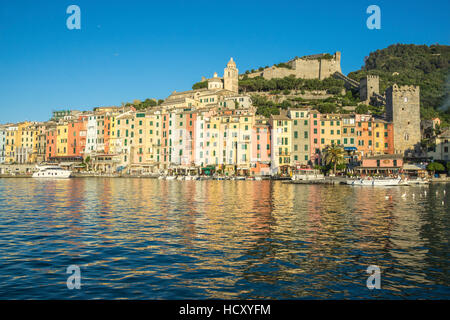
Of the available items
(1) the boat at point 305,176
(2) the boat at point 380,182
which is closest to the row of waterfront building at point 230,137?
(1) the boat at point 305,176

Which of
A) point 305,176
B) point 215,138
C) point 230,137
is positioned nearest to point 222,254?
point 305,176

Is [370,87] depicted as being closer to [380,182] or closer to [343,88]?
[343,88]

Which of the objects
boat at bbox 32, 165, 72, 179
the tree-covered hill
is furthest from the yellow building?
boat at bbox 32, 165, 72, 179

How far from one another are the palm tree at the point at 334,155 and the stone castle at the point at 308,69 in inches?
2631

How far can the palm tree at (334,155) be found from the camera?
255 ft

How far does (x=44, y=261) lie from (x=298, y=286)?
9.18m

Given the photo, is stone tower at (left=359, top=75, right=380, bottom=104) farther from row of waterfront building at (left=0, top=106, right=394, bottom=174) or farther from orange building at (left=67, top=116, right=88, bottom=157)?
orange building at (left=67, top=116, right=88, bottom=157)

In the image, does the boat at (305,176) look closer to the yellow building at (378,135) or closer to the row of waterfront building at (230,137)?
the row of waterfront building at (230,137)

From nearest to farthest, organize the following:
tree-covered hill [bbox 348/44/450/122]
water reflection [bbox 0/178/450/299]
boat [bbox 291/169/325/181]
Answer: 1. water reflection [bbox 0/178/450/299]
2. boat [bbox 291/169/325/181]
3. tree-covered hill [bbox 348/44/450/122]

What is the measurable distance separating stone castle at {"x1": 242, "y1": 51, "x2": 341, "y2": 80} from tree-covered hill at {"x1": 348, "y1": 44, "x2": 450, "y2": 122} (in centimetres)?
A: 1384

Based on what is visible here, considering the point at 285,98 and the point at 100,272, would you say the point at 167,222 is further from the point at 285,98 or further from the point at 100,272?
the point at 285,98

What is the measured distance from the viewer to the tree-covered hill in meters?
128
